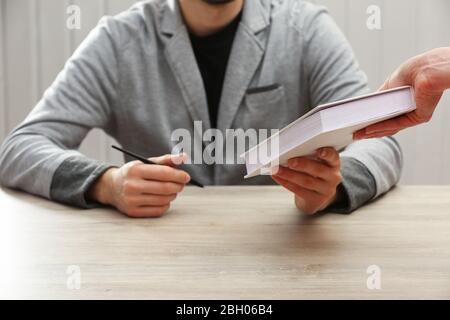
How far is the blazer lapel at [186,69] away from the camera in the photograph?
1192 mm

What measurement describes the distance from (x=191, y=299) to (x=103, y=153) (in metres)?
1.28

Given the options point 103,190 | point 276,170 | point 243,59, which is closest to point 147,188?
point 103,190

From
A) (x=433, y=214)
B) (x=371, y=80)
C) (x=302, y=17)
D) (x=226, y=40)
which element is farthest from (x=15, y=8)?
(x=433, y=214)

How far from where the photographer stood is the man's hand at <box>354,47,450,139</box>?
63 cm

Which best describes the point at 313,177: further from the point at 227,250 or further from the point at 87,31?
the point at 87,31

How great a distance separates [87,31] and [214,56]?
0.63m

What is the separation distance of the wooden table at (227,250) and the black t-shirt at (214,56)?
33cm

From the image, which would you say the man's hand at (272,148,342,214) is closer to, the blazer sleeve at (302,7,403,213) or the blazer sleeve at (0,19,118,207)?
the blazer sleeve at (302,7,403,213)

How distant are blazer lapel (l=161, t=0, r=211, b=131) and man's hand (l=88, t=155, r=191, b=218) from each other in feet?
1.07

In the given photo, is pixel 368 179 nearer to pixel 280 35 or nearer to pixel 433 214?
pixel 433 214

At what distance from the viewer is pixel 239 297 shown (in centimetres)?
56

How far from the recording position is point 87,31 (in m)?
1.74

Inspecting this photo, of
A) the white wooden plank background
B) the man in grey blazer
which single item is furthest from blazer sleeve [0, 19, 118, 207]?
the white wooden plank background

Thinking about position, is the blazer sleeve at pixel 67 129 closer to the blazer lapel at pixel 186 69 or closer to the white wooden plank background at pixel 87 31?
the blazer lapel at pixel 186 69
